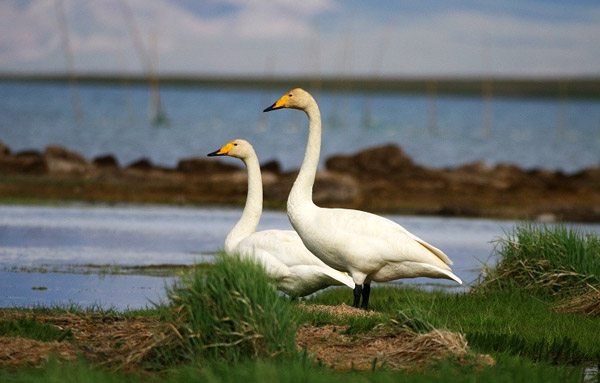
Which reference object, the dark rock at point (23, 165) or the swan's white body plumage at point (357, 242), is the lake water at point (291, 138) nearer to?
the dark rock at point (23, 165)

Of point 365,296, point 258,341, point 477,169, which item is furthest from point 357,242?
point 477,169

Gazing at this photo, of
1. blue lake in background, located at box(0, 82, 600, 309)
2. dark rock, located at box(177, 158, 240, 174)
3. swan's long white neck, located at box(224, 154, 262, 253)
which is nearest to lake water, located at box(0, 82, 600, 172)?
blue lake in background, located at box(0, 82, 600, 309)

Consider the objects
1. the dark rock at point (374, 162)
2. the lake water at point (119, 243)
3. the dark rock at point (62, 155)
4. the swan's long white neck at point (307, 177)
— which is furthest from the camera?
the dark rock at point (374, 162)

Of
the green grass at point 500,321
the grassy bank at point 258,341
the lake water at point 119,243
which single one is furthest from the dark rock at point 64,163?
the grassy bank at point 258,341

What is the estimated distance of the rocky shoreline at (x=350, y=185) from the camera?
2647cm

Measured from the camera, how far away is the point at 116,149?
57.5 meters

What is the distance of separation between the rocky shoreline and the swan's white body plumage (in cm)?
1498

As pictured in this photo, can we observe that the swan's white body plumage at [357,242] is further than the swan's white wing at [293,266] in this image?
No

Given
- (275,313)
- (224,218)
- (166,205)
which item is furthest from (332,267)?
(166,205)

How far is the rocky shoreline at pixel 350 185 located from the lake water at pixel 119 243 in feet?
6.35

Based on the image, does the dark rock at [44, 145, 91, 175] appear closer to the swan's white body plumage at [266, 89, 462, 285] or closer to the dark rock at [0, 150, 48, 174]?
the dark rock at [0, 150, 48, 174]

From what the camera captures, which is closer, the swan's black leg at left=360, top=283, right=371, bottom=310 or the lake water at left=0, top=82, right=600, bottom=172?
the swan's black leg at left=360, top=283, right=371, bottom=310

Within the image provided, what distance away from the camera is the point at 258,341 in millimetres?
7531

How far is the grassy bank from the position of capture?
275 inches
